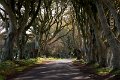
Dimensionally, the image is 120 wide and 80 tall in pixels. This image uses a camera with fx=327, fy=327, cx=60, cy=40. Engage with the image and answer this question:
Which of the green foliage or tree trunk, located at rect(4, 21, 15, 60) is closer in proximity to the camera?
the green foliage

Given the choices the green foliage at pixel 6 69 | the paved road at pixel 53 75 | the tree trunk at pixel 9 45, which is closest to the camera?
the paved road at pixel 53 75

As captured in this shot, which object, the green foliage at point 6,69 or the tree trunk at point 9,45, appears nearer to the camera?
the green foliage at point 6,69

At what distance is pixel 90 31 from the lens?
3628cm

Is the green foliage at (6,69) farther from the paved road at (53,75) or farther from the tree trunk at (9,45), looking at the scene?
the tree trunk at (9,45)

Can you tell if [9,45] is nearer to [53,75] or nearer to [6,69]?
[6,69]

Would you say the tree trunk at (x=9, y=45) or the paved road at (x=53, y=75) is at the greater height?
the tree trunk at (x=9, y=45)

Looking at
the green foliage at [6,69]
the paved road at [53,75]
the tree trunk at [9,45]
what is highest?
the tree trunk at [9,45]

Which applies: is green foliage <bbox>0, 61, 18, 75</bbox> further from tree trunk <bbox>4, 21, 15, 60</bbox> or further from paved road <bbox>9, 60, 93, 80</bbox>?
tree trunk <bbox>4, 21, 15, 60</bbox>

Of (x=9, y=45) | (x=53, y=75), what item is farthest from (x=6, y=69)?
(x=9, y=45)

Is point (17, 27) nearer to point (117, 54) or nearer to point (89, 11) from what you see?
point (89, 11)

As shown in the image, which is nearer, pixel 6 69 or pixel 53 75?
pixel 53 75

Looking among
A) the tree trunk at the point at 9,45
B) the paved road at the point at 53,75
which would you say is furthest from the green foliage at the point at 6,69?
the tree trunk at the point at 9,45

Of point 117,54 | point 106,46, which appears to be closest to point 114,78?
point 117,54

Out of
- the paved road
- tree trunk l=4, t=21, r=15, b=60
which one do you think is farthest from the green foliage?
tree trunk l=4, t=21, r=15, b=60
